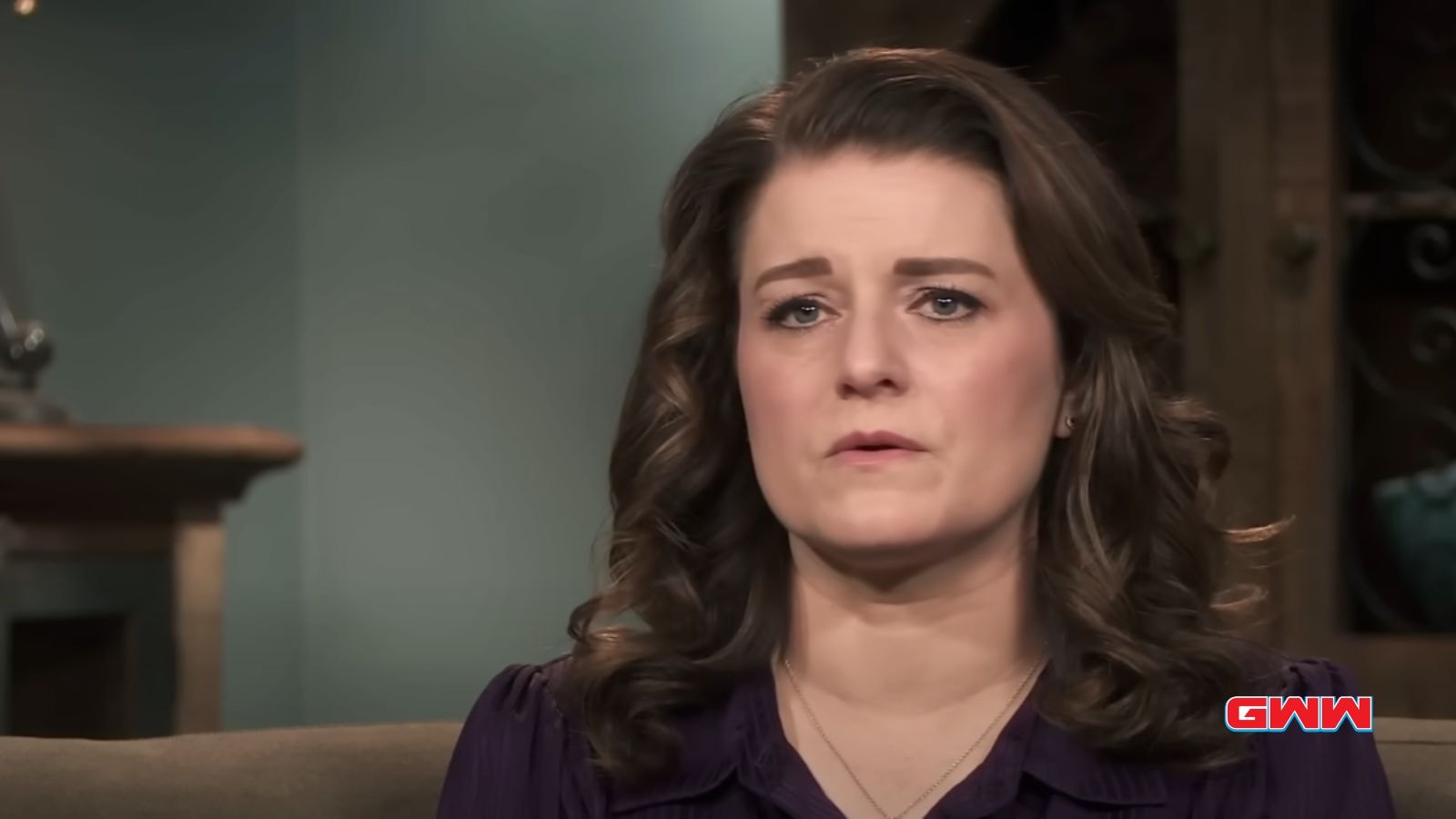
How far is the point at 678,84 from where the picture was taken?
2.99 m

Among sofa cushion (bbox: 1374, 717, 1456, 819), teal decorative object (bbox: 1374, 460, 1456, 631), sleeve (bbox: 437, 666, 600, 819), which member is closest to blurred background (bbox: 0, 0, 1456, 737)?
teal decorative object (bbox: 1374, 460, 1456, 631)

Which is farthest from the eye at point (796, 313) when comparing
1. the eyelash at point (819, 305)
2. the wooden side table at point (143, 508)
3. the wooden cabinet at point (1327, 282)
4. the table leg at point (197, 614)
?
the table leg at point (197, 614)

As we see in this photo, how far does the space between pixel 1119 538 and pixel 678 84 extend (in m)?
1.96

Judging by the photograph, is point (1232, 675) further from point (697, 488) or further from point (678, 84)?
point (678, 84)

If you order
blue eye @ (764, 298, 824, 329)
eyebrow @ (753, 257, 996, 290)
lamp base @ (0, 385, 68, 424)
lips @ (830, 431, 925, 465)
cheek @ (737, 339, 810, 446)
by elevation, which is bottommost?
lamp base @ (0, 385, 68, 424)

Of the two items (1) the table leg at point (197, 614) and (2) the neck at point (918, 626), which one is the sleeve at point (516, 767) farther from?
(1) the table leg at point (197, 614)

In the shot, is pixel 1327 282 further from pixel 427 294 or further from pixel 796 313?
pixel 427 294

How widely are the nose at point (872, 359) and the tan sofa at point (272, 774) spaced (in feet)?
1.12

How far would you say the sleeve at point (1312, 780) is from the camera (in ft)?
3.50

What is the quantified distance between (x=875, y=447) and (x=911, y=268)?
0.34 ft

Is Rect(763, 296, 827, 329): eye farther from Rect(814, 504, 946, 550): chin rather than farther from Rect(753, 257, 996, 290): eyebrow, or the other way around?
Rect(814, 504, 946, 550): chin

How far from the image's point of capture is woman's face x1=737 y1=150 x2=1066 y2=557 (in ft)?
3.40

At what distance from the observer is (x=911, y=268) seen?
1057 millimetres

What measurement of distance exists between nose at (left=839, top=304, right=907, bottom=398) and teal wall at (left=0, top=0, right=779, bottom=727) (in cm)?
196
